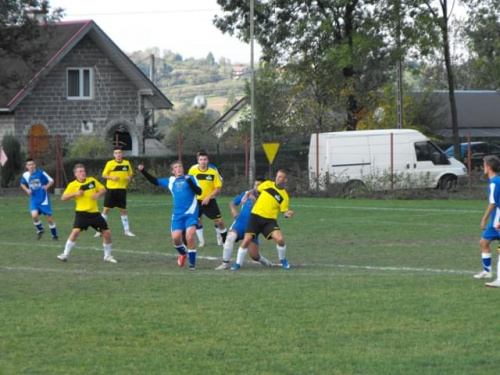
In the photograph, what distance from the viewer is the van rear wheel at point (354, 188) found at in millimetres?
36156

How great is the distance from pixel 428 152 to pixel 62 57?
1879 cm

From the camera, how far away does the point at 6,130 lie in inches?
1887

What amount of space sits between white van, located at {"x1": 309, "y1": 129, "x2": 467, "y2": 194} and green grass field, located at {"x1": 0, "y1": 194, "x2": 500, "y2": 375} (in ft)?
48.2

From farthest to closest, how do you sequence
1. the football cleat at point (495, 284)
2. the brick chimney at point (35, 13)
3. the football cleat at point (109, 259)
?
the brick chimney at point (35, 13) < the football cleat at point (109, 259) < the football cleat at point (495, 284)

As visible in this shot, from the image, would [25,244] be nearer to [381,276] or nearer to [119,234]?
[119,234]

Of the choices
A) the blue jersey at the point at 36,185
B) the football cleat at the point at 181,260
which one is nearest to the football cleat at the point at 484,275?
the football cleat at the point at 181,260

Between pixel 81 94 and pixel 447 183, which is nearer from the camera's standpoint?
pixel 447 183

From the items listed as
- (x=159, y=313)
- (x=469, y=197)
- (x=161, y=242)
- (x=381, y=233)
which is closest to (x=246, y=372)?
(x=159, y=313)

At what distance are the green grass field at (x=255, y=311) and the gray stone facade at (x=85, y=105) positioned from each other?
27755mm

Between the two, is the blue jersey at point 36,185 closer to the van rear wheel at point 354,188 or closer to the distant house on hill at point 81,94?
the van rear wheel at point 354,188

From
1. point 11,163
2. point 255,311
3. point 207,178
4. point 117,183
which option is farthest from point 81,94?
point 255,311

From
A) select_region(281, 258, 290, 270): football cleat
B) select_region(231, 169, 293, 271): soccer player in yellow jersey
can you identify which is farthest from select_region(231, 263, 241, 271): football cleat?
select_region(281, 258, 290, 270): football cleat

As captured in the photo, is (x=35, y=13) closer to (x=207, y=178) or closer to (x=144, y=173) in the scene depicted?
(x=207, y=178)

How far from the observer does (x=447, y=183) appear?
37.0m
